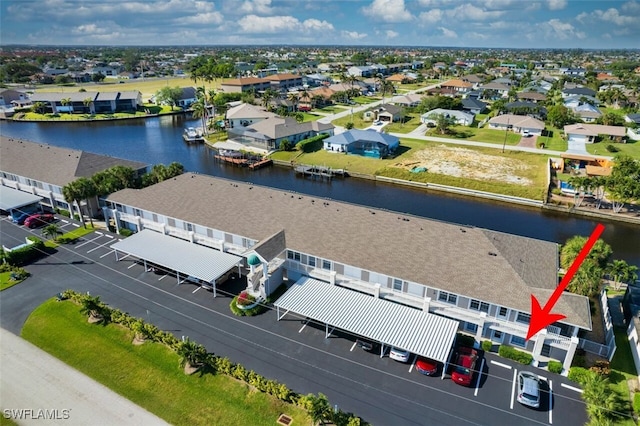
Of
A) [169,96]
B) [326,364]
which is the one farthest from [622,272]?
[169,96]

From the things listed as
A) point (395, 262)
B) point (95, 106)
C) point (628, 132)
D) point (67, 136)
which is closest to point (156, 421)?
point (395, 262)

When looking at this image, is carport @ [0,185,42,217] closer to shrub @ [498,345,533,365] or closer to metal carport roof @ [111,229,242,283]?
metal carport roof @ [111,229,242,283]

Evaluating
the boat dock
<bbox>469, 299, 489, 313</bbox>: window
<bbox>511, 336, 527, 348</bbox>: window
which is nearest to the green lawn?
<bbox>469, 299, 489, 313</bbox>: window


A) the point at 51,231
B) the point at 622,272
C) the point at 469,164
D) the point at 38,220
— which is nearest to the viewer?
the point at 622,272

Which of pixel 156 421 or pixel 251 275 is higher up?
pixel 251 275

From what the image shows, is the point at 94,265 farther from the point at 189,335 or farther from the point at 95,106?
the point at 95,106

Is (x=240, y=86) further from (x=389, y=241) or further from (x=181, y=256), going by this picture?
(x=389, y=241)

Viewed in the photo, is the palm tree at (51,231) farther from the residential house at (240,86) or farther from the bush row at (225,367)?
the residential house at (240,86)
